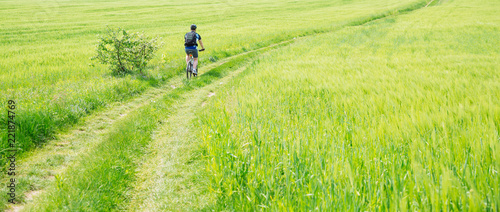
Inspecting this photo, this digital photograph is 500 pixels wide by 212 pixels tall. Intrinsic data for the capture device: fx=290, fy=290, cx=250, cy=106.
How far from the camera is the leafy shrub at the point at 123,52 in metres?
11.8

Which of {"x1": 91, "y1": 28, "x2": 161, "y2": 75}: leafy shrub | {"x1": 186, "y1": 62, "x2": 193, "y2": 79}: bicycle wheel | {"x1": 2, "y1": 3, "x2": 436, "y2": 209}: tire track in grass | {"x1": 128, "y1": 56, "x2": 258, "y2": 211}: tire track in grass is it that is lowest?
{"x1": 128, "y1": 56, "x2": 258, "y2": 211}: tire track in grass

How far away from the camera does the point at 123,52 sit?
11906mm

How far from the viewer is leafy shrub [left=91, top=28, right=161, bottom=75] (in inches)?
463

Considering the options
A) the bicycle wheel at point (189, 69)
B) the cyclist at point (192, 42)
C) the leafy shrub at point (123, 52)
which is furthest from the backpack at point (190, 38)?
the leafy shrub at point (123, 52)

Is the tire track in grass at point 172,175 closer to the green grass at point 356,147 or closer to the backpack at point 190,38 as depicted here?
the green grass at point 356,147

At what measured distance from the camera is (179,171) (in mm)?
4828

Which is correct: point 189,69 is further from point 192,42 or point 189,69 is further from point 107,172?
point 107,172

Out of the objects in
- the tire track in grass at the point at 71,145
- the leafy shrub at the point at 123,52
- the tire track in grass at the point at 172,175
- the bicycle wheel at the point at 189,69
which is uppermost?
the leafy shrub at the point at 123,52

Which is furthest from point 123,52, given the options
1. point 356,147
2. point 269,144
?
point 356,147

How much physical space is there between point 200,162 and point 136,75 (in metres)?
7.83

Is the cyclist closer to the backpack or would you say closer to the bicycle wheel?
the backpack

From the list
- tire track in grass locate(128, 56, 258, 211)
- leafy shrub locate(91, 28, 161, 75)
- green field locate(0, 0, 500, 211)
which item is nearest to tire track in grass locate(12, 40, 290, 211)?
green field locate(0, 0, 500, 211)

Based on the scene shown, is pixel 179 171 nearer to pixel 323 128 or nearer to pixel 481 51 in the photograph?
pixel 323 128

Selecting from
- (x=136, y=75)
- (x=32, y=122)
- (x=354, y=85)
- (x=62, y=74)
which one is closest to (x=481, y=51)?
(x=354, y=85)
